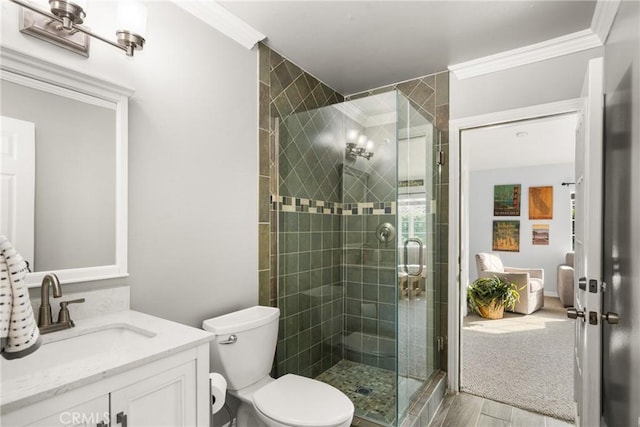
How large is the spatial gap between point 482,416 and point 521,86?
2268 mm

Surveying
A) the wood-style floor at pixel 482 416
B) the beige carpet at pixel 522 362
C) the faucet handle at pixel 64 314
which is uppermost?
the faucet handle at pixel 64 314

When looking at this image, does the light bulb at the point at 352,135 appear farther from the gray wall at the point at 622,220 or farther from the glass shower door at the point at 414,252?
the gray wall at the point at 622,220

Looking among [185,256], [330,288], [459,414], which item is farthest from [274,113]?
[459,414]

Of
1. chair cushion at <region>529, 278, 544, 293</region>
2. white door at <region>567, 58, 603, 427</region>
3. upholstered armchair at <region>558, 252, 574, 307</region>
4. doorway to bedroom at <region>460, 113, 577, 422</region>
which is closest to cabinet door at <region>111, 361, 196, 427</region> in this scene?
white door at <region>567, 58, 603, 427</region>

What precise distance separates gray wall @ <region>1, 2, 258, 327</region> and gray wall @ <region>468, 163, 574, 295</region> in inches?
230

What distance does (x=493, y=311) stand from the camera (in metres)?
4.68

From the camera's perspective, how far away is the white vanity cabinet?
809 mm

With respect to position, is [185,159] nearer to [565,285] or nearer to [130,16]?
[130,16]

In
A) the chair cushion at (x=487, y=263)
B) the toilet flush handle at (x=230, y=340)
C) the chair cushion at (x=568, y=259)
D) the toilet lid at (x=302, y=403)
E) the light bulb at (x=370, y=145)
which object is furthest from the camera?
the chair cushion at (x=568, y=259)

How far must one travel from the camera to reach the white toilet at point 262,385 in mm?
1507

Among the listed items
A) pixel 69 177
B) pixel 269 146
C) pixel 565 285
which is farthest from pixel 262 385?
pixel 565 285

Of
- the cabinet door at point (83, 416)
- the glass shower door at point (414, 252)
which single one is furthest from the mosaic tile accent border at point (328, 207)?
the cabinet door at point (83, 416)

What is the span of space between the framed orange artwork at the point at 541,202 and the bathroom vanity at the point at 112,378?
6.72m

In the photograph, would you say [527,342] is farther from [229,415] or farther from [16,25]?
[16,25]
